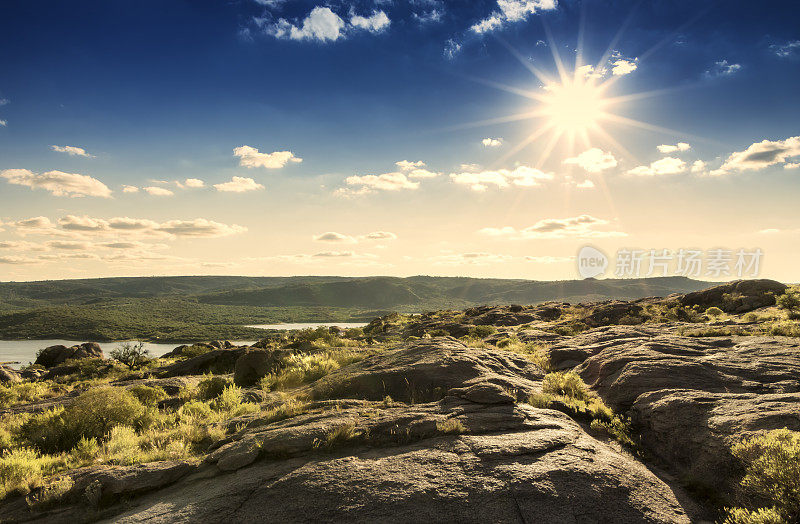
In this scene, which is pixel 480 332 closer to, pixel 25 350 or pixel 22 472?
pixel 22 472

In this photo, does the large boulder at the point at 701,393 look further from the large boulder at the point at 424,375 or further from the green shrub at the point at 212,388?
the green shrub at the point at 212,388

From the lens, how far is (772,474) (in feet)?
20.7

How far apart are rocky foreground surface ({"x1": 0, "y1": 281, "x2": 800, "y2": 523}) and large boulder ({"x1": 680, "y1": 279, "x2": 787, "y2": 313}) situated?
24.0 m

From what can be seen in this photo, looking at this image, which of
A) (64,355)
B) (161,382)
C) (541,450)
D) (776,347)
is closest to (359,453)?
(541,450)

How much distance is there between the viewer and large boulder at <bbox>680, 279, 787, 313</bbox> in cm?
3123

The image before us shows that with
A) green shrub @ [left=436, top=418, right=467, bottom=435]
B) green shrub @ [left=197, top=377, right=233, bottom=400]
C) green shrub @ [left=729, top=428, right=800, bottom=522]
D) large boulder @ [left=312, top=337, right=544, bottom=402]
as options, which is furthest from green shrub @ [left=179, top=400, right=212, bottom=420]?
green shrub @ [left=729, top=428, right=800, bottom=522]

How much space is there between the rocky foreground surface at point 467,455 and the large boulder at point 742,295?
24.0 meters

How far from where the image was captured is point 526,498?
6582mm

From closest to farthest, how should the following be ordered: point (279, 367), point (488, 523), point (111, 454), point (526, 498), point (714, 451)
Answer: point (488, 523) < point (526, 498) < point (714, 451) < point (111, 454) < point (279, 367)

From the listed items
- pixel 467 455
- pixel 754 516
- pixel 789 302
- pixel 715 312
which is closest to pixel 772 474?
pixel 754 516

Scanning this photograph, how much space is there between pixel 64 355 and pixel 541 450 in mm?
67505

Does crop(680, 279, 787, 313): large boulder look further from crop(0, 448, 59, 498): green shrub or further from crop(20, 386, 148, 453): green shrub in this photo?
crop(0, 448, 59, 498): green shrub

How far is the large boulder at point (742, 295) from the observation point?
102ft

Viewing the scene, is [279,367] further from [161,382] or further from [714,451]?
[714,451]
